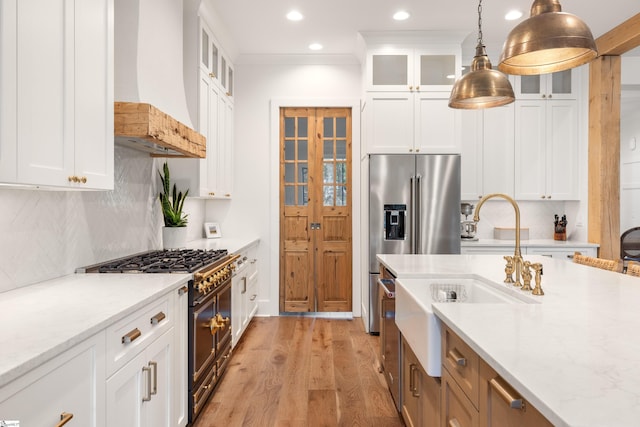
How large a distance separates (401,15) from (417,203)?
1747 mm

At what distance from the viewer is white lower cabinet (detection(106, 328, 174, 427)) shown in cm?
141

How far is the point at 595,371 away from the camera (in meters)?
0.86

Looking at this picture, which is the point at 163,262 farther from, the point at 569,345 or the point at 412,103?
the point at 412,103

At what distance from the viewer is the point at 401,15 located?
354cm

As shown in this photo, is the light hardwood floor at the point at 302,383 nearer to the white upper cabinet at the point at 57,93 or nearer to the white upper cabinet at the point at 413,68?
the white upper cabinet at the point at 57,93

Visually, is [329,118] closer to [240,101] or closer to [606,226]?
[240,101]

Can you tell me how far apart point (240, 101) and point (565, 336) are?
4.15 meters

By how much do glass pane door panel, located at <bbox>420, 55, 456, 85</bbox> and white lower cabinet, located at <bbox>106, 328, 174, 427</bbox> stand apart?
→ 3.37 meters

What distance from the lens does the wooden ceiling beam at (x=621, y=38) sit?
141 inches

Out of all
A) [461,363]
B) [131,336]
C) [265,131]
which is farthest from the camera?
[265,131]

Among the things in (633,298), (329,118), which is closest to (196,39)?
(329,118)

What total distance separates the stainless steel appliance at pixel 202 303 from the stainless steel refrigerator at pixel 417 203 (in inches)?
62.5

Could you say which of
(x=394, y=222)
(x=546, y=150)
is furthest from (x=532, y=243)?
(x=394, y=222)

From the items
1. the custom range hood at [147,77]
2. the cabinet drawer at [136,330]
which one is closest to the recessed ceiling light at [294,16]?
the custom range hood at [147,77]
